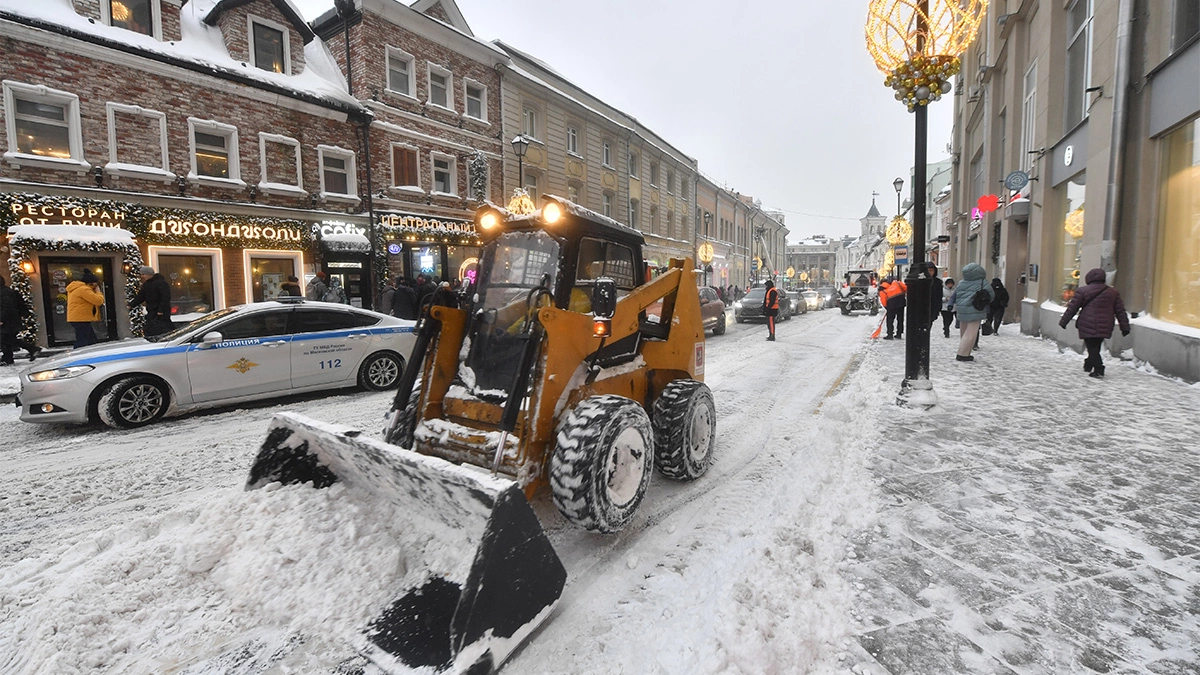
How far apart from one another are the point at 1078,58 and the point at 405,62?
1985 centimetres

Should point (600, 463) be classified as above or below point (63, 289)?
below

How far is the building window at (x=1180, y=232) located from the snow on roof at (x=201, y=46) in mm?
19818

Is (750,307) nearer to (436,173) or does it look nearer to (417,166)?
(436,173)

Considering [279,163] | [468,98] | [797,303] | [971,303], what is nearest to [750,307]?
[797,303]

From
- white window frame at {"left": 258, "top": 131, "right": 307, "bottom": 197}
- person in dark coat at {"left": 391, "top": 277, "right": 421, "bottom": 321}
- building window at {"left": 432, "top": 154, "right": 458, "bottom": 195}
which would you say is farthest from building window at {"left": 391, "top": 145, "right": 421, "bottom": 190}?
person in dark coat at {"left": 391, "top": 277, "right": 421, "bottom": 321}

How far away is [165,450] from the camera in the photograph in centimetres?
523

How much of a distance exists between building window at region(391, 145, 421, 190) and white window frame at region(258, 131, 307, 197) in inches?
121

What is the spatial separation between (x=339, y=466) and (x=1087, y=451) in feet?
20.6

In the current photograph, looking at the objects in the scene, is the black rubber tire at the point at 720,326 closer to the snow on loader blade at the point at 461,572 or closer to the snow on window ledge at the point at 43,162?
the snow on loader blade at the point at 461,572

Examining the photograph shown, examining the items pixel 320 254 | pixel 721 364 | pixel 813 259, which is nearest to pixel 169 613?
pixel 721 364

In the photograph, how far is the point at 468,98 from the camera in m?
21.0

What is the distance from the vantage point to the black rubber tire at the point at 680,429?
12.8 ft

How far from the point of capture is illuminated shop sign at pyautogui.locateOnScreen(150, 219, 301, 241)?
13.6 meters

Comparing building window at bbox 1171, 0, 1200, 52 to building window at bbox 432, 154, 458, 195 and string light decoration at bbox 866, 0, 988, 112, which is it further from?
building window at bbox 432, 154, 458, 195
